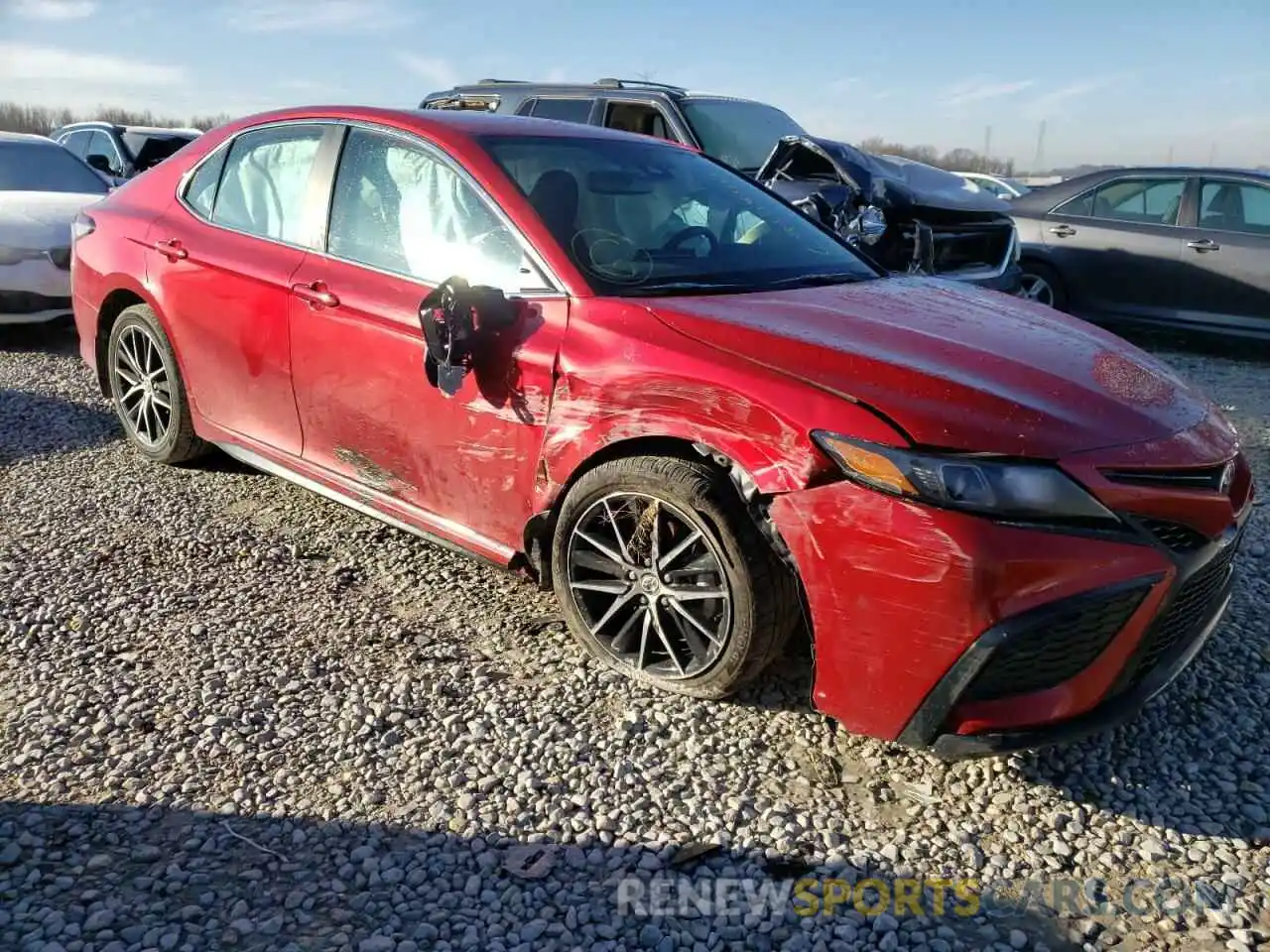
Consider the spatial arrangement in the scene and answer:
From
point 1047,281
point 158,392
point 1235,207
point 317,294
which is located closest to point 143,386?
point 158,392

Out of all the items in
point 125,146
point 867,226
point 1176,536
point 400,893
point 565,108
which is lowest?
point 400,893

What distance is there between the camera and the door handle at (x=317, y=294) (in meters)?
3.50

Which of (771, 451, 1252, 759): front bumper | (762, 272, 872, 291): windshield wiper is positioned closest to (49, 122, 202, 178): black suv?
(762, 272, 872, 291): windshield wiper

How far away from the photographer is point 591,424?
286 cm

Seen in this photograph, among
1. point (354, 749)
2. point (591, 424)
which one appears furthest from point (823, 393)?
point (354, 749)

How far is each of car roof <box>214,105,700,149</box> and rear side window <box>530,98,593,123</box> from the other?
409cm

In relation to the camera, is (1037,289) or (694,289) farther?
(1037,289)

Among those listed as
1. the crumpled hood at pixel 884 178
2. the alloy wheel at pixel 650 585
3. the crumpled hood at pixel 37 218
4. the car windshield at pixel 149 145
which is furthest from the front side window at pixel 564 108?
the car windshield at pixel 149 145

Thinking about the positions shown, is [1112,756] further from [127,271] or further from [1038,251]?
[1038,251]

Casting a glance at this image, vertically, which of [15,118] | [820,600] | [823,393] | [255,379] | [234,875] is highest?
[15,118]

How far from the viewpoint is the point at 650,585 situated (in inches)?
114

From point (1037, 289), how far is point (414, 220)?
22.2 feet

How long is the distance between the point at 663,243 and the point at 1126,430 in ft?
5.10

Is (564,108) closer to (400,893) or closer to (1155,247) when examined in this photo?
(1155,247)
